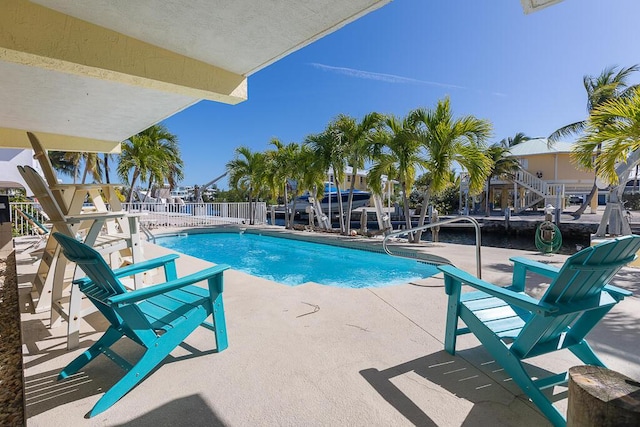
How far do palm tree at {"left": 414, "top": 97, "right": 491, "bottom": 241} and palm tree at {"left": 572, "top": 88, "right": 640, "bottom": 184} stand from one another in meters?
2.36

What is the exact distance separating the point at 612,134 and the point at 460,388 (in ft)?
17.1

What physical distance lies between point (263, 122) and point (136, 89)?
3452 cm

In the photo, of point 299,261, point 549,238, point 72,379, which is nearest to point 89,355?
point 72,379

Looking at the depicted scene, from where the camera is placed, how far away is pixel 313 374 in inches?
83.1

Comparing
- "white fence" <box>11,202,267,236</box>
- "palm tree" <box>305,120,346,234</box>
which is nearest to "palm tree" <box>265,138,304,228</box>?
"palm tree" <box>305,120,346,234</box>

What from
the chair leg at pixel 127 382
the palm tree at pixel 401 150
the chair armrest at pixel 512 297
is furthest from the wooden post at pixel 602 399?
the palm tree at pixel 401 150

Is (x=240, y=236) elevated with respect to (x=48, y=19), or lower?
lower

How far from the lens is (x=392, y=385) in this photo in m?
1.99

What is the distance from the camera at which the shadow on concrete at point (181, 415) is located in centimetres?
166

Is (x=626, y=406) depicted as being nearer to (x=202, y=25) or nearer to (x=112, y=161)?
(x=202, y=25)

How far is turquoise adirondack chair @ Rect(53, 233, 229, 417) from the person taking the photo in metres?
1.86

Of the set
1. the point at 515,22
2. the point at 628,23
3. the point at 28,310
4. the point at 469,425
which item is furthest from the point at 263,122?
the point at 469,425

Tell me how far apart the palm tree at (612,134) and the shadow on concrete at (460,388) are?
181 inches

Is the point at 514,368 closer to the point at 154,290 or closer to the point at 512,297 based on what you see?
the point at 512,297
